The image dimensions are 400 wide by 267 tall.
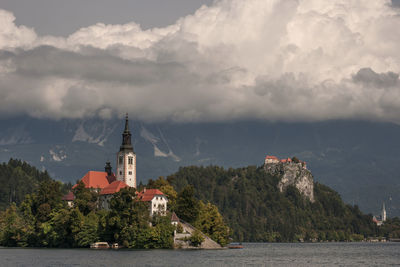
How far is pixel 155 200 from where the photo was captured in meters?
179

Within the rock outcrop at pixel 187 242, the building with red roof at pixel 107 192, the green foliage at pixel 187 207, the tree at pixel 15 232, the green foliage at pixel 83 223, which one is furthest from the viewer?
the building with red roof at pixel 107 192

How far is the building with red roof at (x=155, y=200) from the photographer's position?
178 meters

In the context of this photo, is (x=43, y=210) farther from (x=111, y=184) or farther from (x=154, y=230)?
(x=154, y=230)

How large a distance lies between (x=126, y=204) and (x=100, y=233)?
45.7 ft

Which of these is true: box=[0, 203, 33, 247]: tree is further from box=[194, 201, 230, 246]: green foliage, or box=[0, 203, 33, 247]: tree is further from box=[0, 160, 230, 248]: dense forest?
box=[194, 201, 230, 246]: green foliage

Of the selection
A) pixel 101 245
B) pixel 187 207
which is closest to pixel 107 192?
pixel 101 245

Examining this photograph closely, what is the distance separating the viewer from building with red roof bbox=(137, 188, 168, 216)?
177500mm

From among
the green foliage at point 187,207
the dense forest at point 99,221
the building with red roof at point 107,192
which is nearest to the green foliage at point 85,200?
the dense forest at point 99,221

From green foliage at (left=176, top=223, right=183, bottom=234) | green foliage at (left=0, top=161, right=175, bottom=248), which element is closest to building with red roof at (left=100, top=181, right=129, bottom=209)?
green foliage at (left=0, top=161, right=175, bottom=248)

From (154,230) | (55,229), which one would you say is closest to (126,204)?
(154,230)

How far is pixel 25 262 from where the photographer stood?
125312 mm

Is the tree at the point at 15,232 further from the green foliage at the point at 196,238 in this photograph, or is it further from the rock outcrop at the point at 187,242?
the green foliage at the point at 196,238

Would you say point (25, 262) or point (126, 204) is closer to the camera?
point (25, 262)

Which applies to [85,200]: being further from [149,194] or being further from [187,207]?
[187,207]
